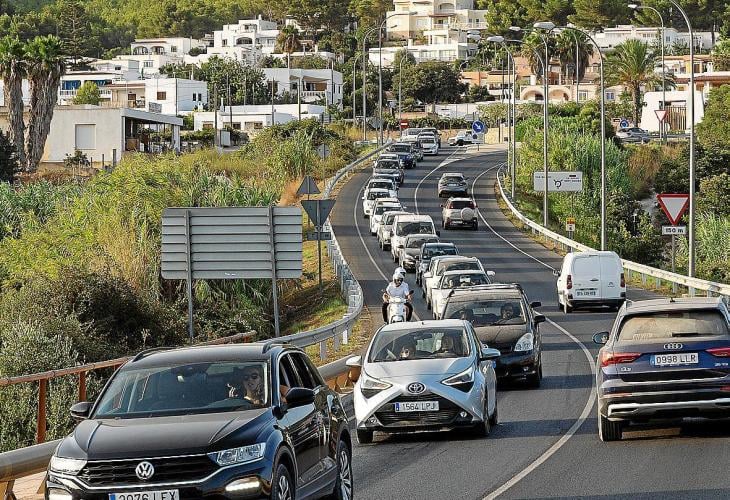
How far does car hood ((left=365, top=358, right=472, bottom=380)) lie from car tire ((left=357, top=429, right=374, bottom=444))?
0.69 m

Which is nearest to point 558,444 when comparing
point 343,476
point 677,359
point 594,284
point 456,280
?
point 677,359

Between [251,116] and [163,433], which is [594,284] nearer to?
[163,433]

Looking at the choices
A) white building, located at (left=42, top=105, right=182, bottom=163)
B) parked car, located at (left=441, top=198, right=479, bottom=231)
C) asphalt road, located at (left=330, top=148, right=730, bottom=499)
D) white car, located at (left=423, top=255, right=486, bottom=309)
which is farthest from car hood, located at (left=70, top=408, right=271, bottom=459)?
white building, located at (left=42, top=105, right=182, bottom=163)

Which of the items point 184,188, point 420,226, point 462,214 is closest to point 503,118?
point 462,214

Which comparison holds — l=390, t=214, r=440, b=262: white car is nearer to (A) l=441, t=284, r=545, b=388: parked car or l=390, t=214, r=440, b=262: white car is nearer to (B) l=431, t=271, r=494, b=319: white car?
(B) l=431, t=271, r=494, b=319: white car

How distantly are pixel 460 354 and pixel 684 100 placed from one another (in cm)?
12669

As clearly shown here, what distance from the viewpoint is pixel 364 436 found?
1833cm

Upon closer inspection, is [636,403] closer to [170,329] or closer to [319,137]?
[170,329]

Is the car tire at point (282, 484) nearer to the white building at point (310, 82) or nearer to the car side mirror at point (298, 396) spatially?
the car side mirror at point (298, 396)

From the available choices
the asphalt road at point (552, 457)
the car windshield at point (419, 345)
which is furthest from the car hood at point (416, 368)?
the asphalt road at point (552, 457)

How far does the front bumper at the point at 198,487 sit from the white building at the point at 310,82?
172 metres

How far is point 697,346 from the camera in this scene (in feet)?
54.3

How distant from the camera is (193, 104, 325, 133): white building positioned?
514 ft

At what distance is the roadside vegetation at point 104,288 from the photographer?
2700 centimetres
